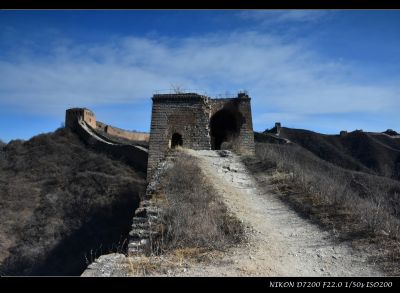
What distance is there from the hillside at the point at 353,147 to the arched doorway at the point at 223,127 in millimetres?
13143

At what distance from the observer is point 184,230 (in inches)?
246

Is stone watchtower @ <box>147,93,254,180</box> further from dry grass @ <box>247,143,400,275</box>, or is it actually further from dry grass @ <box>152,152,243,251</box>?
dry grass @ <box>152,152,243,251</box>

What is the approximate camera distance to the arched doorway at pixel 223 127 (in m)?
21.6

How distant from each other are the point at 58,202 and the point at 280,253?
20343mm

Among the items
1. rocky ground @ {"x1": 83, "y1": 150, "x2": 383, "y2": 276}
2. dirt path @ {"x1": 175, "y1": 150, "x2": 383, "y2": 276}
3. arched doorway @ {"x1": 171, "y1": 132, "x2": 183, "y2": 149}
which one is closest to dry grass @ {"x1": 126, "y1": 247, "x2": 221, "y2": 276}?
rocky ground @ {"x1": 83, "y1": 150, "x2": 383, "y2": 276}

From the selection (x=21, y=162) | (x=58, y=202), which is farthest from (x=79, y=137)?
(x=58, y=202)

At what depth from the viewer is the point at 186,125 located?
1956 centimetres

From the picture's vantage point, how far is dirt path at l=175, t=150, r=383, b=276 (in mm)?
4918

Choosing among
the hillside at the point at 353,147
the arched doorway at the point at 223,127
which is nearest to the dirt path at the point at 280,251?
the arched doorway at the point at 223,127

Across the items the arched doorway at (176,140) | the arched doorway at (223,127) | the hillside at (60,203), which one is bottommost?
the hillside at (60,203)

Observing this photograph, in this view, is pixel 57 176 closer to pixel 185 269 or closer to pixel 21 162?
pixel 21 162

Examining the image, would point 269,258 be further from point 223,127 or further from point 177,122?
point 223,127

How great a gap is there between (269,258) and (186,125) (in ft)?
47.3

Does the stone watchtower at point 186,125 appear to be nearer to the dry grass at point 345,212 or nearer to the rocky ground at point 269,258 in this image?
Result: the dry grass at point 345,212
